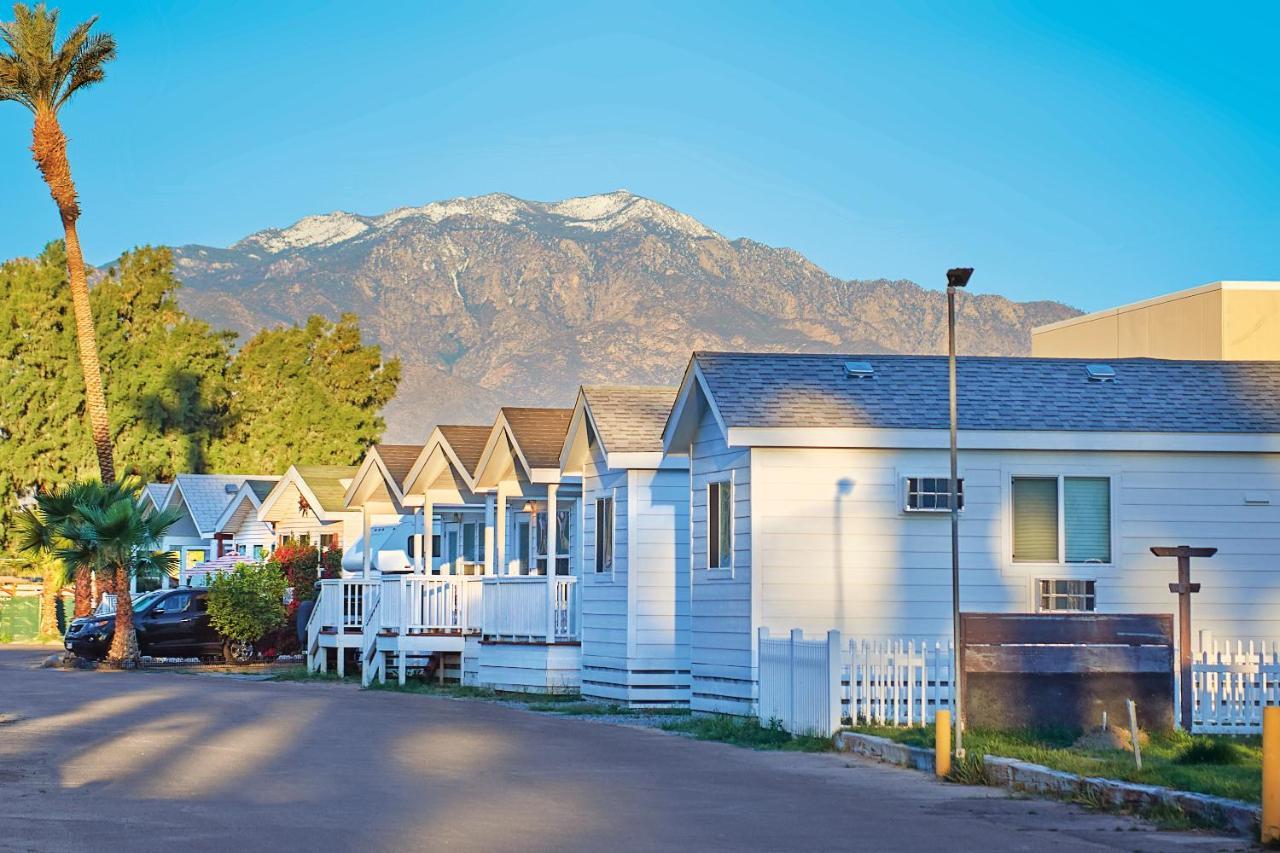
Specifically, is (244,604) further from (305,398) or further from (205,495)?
(305,398)

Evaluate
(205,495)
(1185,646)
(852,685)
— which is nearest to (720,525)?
(852,685)

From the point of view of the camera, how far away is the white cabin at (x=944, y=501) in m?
24.8

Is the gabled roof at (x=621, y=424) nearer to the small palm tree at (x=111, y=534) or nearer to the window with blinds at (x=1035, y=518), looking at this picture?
the window with blinds at (x=1035, y=518)

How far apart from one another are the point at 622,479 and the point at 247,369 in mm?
58602

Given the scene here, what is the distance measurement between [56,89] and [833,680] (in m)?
28.8

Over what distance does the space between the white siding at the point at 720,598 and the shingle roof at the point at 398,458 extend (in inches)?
530

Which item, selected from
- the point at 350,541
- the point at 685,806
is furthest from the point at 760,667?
the point at 350,541

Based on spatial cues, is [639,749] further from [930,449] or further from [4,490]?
[4,490]

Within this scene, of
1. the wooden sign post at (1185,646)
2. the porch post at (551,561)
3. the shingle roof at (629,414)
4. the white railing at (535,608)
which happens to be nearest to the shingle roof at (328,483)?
the white railing at (535,608)

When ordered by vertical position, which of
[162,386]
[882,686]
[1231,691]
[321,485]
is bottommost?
[1231,691]

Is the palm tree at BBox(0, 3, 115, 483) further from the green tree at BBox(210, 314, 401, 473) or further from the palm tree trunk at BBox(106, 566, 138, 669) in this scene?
the green tree at BBox(210, 314, 401, 473)

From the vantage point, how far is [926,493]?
25.2 m

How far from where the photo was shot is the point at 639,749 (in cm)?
2059

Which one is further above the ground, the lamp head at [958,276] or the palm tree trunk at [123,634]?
the lamp head at [958,276]
